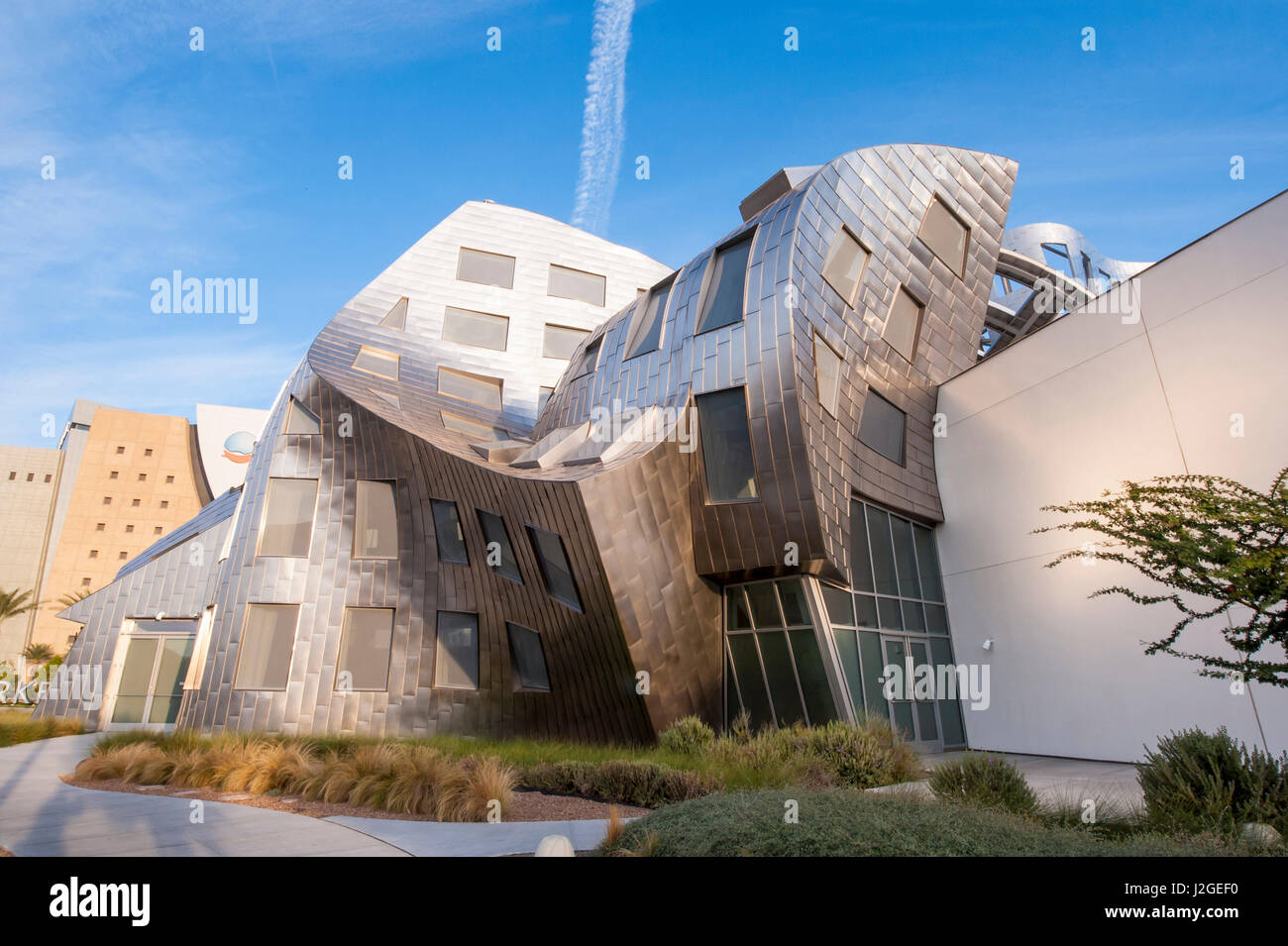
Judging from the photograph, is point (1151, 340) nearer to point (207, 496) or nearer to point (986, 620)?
point (986, 620)

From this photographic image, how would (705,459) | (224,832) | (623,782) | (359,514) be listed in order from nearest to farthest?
(224,832), (623,782), (705,459), (359,514)

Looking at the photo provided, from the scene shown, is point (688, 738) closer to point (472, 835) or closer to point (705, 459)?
point (705, 459)

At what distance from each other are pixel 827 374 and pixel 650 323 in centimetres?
508

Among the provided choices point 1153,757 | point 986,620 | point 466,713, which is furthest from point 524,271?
point 1153,757

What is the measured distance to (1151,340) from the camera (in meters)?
15.0

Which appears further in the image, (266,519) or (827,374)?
(266,519)

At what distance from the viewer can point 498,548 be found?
57.8 feet

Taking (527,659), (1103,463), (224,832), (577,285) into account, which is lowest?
(224,832)

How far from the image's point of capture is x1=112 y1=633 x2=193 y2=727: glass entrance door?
24.1m

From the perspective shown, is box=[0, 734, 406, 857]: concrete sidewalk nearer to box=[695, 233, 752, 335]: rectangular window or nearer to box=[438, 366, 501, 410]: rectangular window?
box=[695, 233, 752, 335]: rectangular window

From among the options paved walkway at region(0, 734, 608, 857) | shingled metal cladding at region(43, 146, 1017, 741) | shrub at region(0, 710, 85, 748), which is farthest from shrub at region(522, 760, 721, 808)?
shrub at region(0, 710, 85, 748)

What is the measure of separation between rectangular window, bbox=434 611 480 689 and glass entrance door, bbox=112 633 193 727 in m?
11.3

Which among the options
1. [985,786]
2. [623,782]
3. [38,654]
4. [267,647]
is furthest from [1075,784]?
[38,654]

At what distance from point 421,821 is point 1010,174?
2117 centimetres
